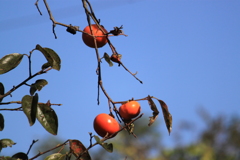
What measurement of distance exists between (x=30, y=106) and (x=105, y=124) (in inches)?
11.0

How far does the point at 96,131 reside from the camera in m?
1.07

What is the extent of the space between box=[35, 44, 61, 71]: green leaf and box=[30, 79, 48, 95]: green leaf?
0.15ft

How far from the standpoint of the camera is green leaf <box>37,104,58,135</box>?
0.83 meters

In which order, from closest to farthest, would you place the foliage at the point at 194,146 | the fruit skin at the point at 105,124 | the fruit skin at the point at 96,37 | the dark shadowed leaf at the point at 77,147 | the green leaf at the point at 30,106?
1. the green leaf at the point at 30,106
2. the dark shadowed leaf at the point at 77,147
3. the fruit skin at the point at 105,124
4. the fruit skin at the point at 96,37
5. the foliage at the point at 194,146

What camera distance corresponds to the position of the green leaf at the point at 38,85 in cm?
85

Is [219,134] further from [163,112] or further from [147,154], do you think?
[163,112]

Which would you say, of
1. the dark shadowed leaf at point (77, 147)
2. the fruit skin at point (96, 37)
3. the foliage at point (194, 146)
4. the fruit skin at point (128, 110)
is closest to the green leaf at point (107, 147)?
the dark shadowed leaf at point (77, 147)

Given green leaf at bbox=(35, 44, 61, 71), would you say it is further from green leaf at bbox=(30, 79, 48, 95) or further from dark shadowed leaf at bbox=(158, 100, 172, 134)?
dark shadowed leaf at bbox=(158, 100, 172, 134)

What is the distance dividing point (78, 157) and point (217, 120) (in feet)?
29.7

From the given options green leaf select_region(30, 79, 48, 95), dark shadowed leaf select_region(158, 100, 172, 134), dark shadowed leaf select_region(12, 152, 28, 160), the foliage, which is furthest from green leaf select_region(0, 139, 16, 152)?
the foliage

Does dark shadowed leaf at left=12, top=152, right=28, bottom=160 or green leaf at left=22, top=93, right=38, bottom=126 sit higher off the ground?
green leaf at left=22, top=93, right=38, bottom=126

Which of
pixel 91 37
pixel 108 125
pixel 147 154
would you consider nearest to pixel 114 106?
pixel 108 125

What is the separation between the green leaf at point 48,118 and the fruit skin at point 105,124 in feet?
0.68

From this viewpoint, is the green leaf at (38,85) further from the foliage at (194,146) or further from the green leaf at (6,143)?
the foliage at (194,146)
